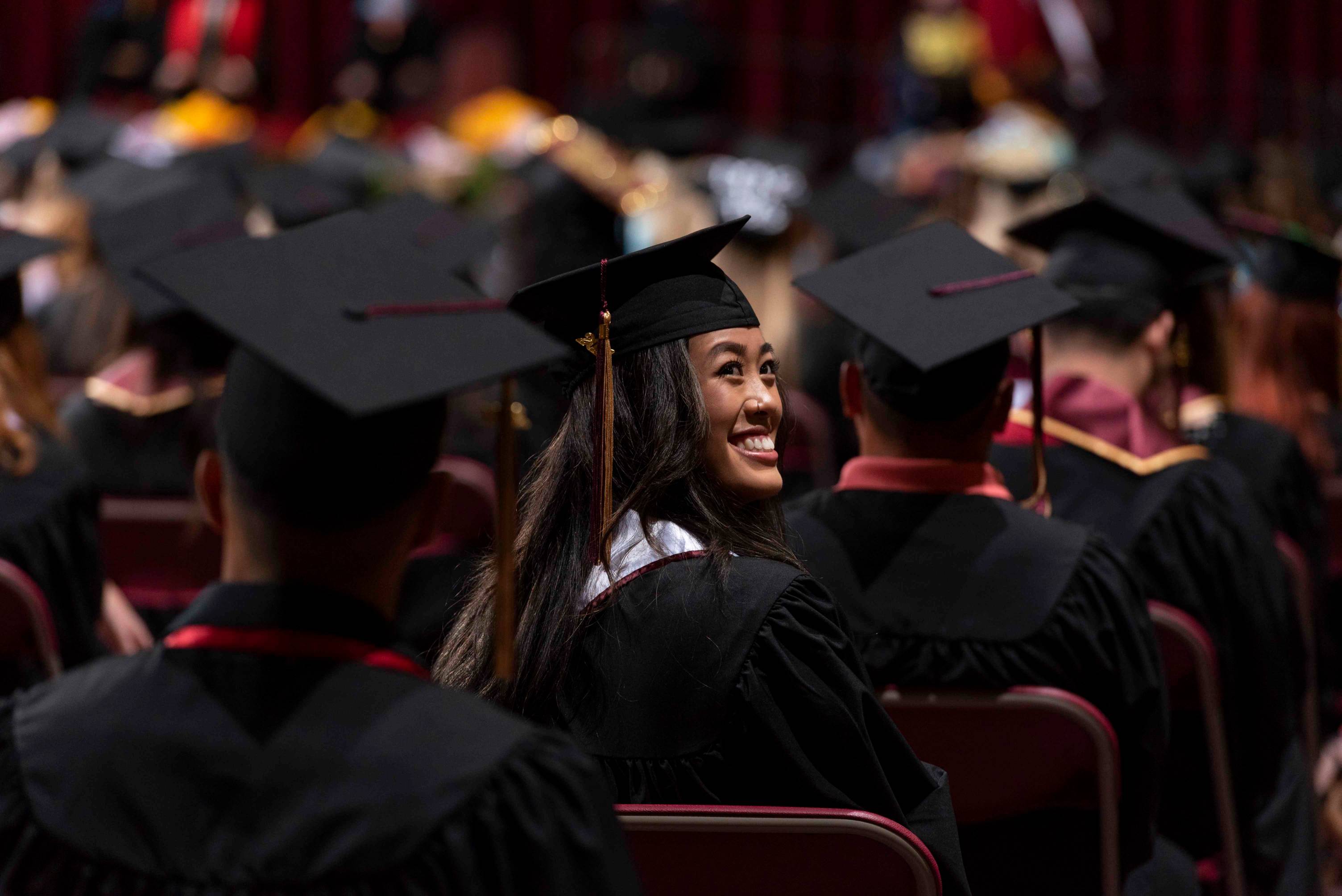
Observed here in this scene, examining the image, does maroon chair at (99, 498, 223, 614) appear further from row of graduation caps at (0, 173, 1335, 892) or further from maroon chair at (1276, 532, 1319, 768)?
maroon chair at (1276, 532, 1319, 768)

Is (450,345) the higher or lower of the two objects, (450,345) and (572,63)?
the higher

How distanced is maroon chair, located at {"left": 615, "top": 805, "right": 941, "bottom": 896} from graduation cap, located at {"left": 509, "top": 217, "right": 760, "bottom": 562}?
0.44 metres

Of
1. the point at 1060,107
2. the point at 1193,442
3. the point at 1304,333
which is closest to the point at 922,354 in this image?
the point at 1193,442

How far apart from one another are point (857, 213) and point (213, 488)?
4740 mm

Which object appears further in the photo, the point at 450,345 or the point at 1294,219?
the point at 1294,219

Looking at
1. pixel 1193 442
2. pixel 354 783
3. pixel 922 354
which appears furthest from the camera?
pixel 1193 442

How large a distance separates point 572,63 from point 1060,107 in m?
4.04

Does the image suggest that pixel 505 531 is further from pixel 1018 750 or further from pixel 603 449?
pixel 1018 750

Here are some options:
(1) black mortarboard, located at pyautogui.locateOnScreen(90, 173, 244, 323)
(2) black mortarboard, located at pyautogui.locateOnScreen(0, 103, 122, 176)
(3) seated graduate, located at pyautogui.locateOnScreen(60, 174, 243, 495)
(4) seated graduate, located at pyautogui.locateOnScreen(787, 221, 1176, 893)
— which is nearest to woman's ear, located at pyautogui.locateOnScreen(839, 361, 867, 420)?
(4) seated graduate, located at pyautogui.locateOnScreen(787, 221, 1176, 893)

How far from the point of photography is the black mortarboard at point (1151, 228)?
3.29 m

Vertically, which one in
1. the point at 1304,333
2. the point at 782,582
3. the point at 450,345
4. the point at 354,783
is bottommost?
the point at 1304,333

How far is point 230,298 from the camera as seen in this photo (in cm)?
135

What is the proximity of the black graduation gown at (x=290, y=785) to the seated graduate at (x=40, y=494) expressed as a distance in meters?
1.87

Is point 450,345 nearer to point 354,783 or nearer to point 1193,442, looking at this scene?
point 354,783
